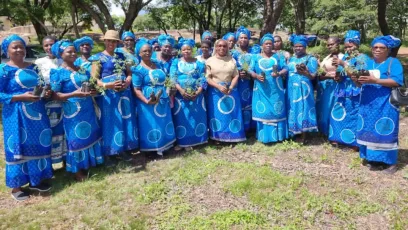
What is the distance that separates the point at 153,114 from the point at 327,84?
2814 mm

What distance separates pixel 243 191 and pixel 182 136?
5.50 ft

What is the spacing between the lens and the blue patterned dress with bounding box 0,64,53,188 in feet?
13.4

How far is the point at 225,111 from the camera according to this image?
5805 mm

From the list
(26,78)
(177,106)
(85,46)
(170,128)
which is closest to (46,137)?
(26,78)

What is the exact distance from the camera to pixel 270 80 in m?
5.70

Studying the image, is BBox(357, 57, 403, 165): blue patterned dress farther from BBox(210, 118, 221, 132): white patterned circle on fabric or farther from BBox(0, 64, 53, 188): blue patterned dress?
BBox(0, 64, 53, 188): blue patterned dress

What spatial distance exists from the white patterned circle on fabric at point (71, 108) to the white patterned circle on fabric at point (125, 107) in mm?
626

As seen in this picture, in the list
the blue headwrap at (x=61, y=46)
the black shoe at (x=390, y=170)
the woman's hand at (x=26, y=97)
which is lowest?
the black shoe at (x=390, y=170)

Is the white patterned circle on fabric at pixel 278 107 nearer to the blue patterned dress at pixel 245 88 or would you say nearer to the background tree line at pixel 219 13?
the blue patterned dress at pixel 245 88

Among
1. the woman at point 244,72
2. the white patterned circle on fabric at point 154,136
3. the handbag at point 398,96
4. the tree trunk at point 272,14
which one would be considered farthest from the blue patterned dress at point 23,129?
the tree trunk at point 272,14

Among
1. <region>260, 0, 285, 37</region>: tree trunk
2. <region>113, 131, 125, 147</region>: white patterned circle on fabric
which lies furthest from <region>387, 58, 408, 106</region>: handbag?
<region>260, 0, 285, 37</region>: tree trunk

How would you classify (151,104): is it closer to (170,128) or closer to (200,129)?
(170,128)

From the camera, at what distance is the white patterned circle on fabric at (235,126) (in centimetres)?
589

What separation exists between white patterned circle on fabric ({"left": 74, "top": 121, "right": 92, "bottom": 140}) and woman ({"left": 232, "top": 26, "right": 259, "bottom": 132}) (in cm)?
253
